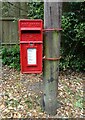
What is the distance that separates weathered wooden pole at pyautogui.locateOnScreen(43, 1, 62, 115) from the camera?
354cm

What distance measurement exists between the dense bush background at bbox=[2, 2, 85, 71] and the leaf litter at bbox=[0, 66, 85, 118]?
0.91 ft

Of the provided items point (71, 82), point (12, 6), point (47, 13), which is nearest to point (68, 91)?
point (71, 82)

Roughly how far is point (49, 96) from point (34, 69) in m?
0.52

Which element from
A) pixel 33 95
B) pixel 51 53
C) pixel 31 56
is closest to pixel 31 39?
pixel 31 56

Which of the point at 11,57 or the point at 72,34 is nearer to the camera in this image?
the point at 72,34

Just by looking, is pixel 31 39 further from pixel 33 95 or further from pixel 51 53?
pixel 33 95

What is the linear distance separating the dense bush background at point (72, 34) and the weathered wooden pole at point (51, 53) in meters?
1.79

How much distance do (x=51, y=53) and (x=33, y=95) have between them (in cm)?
105

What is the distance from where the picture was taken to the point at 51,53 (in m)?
3.62

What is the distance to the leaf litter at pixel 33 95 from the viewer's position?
3.91 metres

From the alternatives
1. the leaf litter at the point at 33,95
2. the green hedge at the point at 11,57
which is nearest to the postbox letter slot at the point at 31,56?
the leaf litter at the point at 33,95

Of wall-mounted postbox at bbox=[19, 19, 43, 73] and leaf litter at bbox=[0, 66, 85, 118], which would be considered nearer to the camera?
wall-mounted postbox at bbox=[19, 19, 43, 73]

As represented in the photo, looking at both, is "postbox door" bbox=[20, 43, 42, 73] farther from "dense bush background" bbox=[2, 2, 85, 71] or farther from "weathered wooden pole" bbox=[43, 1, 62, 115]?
"dense bush background" bbox=[2, 2, 85, 71]

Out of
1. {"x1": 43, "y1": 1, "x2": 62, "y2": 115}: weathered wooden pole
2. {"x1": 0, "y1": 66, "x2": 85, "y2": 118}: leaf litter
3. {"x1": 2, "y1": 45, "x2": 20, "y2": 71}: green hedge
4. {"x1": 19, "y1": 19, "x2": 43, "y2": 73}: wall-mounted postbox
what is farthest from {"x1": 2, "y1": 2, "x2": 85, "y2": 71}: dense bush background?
{"x1": 19, "y1": 19, "x2": 43, "y2": 73}: wall-mounted postbox
